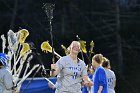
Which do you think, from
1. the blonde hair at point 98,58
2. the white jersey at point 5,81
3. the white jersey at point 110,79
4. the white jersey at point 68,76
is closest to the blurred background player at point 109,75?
the white jersey at point 110,79

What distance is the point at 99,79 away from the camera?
938cm

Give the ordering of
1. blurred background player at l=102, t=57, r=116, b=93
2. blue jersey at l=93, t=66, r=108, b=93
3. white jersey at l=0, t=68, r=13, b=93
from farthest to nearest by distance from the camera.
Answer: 1. blurred background player at l=102, t=57, r=116, b=93
2. blue jersey at l=93, t=66, r=108, b=93
3. white jersey at l=0, t=68, r=13, b=93

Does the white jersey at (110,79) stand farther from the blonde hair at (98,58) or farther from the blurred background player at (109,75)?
the blonde hair at (98,58)

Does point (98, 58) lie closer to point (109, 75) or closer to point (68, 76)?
point (109, 75)

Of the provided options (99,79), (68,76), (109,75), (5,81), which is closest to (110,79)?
(109,75)

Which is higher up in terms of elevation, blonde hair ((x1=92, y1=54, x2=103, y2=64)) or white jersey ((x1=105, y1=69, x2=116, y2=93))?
blonde hair ((x1=92, y1=54, x2=103, y2=64))

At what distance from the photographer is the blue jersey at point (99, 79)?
9.35m

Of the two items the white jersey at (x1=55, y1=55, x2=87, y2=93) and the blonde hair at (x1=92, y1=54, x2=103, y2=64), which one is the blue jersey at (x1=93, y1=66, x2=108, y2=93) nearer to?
the blonde hair at (x1=92, y1=54, x2=103, y2=64)

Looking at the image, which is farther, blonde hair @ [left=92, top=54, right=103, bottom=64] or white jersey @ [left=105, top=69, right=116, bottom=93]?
white jersey @ [left=105, top=69, right=116, bottom=93]

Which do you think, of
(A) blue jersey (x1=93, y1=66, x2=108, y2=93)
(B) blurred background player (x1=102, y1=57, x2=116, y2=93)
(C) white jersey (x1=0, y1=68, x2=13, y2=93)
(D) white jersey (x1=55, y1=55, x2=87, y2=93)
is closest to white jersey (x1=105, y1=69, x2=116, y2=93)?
(B) blurred background player (x1=102, y1=57, x2=116, y2=93)

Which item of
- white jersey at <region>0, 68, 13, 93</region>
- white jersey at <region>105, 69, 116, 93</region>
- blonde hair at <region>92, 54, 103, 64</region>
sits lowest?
white jersey at <region>105, 69, 116, 93</region>

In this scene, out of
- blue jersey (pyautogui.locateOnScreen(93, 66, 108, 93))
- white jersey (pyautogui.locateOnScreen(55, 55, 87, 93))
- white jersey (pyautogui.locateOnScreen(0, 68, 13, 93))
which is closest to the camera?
white jersey (pyautogui.locateOnScreen(0, 68, 13, 93))

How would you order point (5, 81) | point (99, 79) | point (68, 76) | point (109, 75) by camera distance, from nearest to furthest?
point (5, 81), point (68, 76), point (99, 79), point (109, 75)

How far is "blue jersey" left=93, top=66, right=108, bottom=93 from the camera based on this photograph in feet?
30.7
